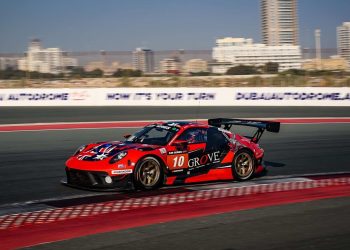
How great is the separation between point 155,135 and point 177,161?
0.74 metres

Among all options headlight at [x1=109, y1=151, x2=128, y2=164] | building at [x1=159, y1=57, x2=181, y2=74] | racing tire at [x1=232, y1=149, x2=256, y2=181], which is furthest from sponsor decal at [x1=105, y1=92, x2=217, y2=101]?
headlight at [x1=109, y1=151, x2=128, y2=164]

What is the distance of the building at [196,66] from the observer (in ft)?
110

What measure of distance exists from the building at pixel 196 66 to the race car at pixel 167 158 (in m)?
22.8

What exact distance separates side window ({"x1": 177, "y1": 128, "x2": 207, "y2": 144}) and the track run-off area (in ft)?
2.87

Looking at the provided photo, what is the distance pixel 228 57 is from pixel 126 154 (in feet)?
83.9

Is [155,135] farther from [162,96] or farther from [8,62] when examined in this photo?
[8,62]

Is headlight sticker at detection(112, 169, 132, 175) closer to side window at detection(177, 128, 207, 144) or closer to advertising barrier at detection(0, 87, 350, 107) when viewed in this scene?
side window at detection(177, 128, 207, 144)

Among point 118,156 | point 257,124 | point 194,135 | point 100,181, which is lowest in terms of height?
point 100,181

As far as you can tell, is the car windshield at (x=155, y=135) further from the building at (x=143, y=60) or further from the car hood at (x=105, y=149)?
the building at (x=143, y=60)

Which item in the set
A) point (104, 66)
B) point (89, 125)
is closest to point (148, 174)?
point (89, 125)

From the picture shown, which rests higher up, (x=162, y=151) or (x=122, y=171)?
(x=162, y=151)

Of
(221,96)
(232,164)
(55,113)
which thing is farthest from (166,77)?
(232,164)

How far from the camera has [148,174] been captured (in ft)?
29.4

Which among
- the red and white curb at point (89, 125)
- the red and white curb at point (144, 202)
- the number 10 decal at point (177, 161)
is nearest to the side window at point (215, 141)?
the number 10 decal at point (177, 161)
